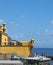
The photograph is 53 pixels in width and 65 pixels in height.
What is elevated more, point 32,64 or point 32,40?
point 32,40

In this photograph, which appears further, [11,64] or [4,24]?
[4,24]

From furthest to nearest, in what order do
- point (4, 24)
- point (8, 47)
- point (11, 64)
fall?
point (4, 24), point (8, 47), point (11, 64)

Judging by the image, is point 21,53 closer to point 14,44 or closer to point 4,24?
point 14,44

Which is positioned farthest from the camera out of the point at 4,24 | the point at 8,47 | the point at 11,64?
the point at 4,24

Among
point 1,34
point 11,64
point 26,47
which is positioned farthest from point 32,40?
point 11,64

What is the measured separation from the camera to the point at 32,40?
42.8 metres

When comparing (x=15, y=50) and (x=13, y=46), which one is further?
(x=15, y=50)

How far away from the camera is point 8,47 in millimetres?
41688

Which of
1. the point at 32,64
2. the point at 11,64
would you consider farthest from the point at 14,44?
the point at 11,64

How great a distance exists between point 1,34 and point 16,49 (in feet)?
10.2

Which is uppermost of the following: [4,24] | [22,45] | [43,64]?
[4,24]

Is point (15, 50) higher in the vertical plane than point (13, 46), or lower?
lower

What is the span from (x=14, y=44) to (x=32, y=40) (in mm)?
2774

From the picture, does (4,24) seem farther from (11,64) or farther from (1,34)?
(11,64)
